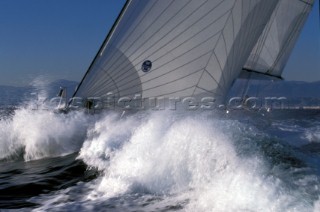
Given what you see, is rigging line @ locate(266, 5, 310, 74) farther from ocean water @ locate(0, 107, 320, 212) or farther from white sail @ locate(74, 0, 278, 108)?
ocean water @ locate(0, 107, 320, 212)

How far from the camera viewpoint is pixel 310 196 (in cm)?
356

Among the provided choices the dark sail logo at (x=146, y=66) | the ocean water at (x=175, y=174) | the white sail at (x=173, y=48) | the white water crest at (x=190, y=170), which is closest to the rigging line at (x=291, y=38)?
the white sail at (x=173, y=48)

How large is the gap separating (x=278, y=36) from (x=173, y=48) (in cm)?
536

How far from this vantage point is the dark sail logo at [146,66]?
23.1 ft

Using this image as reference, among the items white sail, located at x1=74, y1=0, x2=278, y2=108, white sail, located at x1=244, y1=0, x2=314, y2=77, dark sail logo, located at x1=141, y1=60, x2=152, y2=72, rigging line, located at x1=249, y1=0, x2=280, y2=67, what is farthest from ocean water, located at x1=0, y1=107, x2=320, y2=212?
white sail, located at x1=244, y1=0, x2=314, y2=77

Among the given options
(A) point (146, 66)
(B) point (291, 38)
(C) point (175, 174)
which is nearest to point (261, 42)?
(B) point (291, 38)

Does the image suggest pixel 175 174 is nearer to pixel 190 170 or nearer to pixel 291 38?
pixel 190 170

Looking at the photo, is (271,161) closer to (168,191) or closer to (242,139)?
(242,139)

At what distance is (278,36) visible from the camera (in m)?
11.1

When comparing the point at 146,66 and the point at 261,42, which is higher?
the point at 261,42

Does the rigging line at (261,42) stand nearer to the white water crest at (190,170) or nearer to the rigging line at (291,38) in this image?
the rigging line at (291,38)

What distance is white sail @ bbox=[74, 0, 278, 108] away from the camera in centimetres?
687

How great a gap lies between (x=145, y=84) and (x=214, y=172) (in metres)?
3.09

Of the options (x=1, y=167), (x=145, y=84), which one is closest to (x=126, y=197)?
(x=145, y=84)
